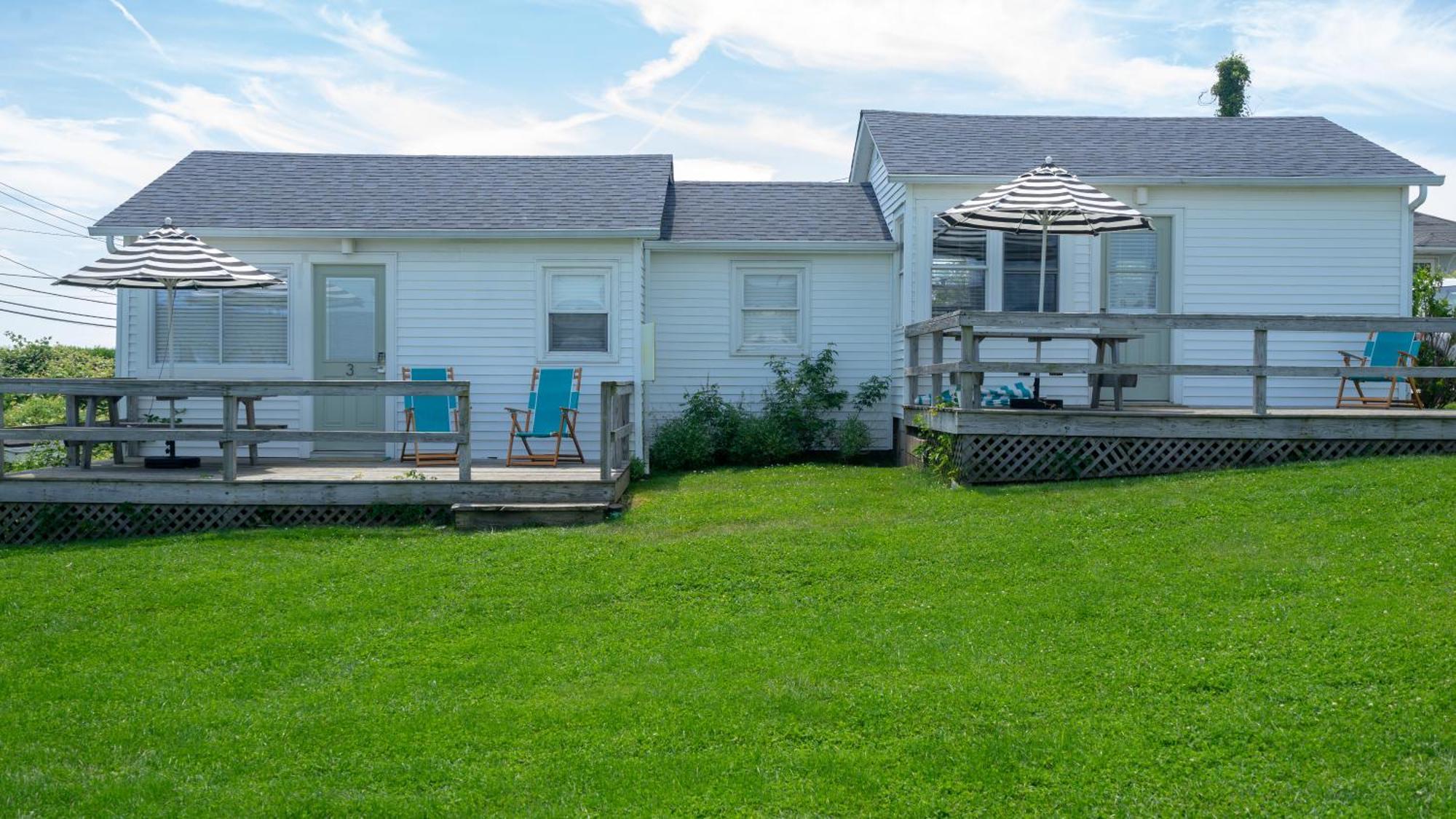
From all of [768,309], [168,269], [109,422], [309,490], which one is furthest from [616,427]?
[109,422]

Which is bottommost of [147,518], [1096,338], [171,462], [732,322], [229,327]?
[147,518]

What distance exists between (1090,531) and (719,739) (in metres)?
3.86

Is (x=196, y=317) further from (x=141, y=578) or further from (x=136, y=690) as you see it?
(x=136, y=690)

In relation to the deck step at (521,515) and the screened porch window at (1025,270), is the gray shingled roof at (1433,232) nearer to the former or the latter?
the screened porch window at (1025,270)

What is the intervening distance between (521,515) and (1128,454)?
5.14m

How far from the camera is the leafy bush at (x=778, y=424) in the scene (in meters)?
13.4

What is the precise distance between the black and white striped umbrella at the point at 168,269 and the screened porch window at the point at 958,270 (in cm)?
690

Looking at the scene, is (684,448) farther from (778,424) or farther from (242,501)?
(242,501)

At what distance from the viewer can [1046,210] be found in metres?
11.0

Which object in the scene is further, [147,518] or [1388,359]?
[1388,359]

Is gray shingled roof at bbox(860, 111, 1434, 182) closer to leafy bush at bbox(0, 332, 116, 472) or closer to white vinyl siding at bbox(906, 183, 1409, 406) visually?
white vinyl siding at bbox(906, 183, 1409, 406)

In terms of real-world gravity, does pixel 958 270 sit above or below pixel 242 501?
above

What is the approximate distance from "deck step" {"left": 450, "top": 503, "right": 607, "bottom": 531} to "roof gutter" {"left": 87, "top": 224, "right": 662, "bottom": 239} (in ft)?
13.1

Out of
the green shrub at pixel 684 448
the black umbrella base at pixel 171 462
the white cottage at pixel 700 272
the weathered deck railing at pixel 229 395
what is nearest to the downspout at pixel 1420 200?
Answer: the white cottage at pixel 700 272
